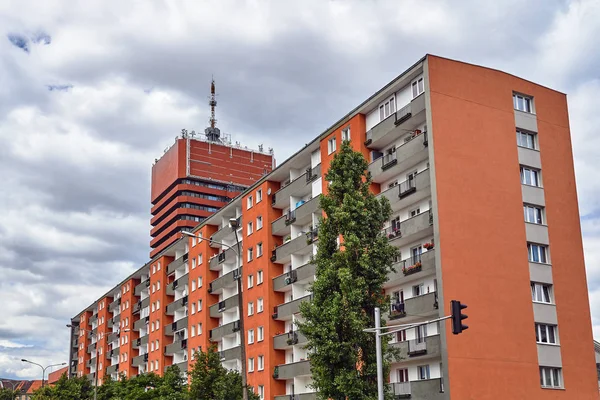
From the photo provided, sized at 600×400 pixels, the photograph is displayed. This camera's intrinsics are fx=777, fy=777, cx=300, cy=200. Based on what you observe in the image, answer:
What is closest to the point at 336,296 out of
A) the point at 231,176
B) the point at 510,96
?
the point at 510,96

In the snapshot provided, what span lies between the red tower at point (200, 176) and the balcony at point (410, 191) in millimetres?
103396

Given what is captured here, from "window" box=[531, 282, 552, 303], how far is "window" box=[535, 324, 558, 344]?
1.49 meters

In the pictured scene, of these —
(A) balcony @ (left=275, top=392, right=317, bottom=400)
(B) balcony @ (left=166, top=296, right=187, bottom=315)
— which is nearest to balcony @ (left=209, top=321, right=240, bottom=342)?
(B) balcony @ (left=166, top=296, right=187, bottom=315)

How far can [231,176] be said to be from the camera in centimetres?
15175

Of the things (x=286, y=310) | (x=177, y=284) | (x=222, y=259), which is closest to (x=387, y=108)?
(x=286, y=310)

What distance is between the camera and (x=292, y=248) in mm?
57188

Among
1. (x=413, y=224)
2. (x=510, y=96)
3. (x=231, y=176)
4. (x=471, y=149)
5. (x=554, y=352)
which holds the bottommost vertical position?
(x=554, y=352)

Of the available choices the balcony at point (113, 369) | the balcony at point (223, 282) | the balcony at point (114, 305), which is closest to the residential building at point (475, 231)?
the balcony at point (223, 282)

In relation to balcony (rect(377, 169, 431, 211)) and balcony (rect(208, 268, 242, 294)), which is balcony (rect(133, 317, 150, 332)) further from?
balcony (rect(377, 169, 431, 211))

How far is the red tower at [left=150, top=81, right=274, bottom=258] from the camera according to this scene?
14862 cm

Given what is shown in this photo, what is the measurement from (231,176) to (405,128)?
107 metres

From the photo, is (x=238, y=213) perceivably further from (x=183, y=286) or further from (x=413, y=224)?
(x=413, y=224)

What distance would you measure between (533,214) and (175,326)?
1802 inches

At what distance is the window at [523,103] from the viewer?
47.5 meters
